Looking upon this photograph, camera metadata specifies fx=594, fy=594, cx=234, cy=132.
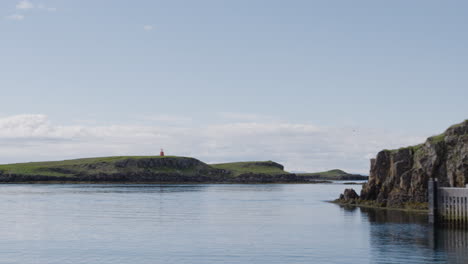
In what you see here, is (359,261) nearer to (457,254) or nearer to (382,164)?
(457,254)

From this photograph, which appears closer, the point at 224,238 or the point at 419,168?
the point at 224,238

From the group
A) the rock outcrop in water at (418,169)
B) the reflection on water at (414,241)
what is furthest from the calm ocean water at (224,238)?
the rock outcrop in water at (418,169)

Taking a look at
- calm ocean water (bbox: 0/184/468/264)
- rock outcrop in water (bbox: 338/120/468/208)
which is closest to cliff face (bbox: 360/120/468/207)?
rock outcrop in water (bbox: 338/120/468/208)

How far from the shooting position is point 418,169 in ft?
367

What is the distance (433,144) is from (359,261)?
2183 inches

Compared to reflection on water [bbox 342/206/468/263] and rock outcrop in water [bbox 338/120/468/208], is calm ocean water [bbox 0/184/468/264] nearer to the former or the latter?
reflection on water [bbox 342/206/468/263]

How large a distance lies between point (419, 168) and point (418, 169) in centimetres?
26

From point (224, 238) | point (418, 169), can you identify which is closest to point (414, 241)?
point (224, 238)

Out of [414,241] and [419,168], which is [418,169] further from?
[414,241]

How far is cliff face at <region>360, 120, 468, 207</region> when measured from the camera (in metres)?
104

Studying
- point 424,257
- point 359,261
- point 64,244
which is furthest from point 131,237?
point 424,257

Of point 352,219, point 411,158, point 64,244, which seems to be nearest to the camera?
point 64,244

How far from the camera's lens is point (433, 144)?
109938 mm

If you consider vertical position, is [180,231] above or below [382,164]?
below
